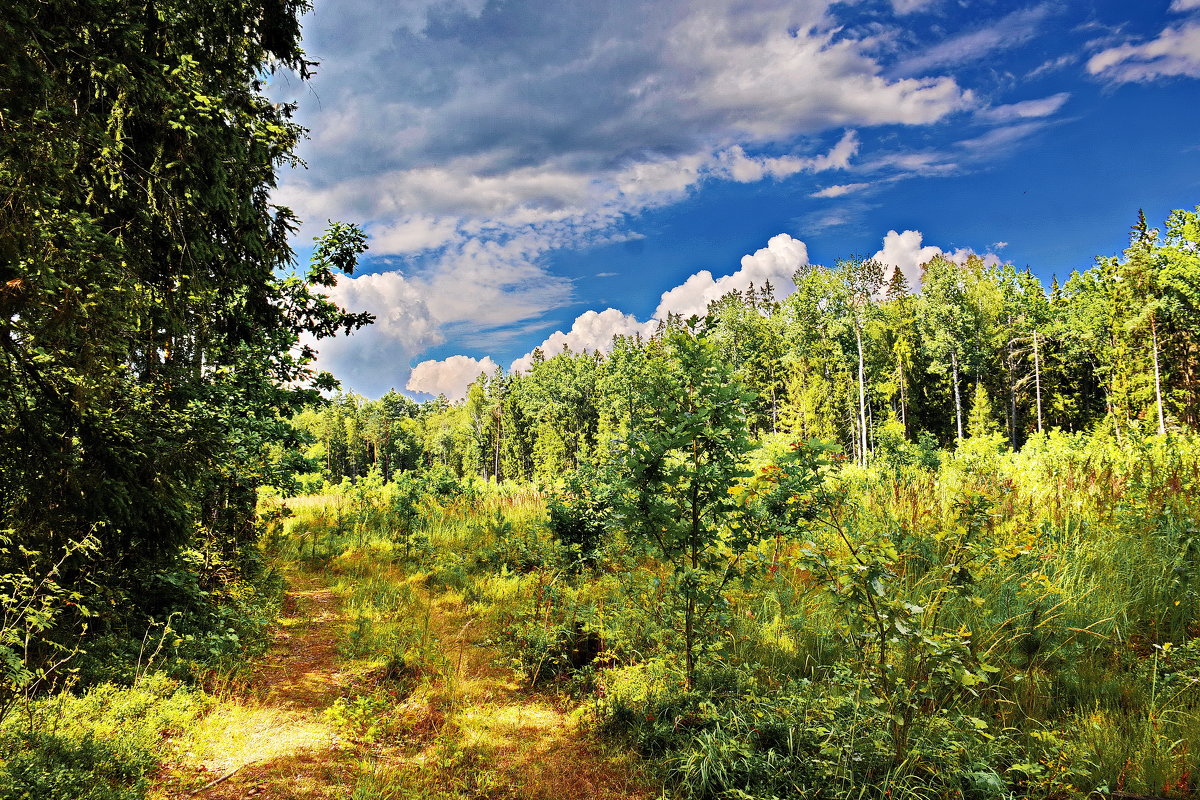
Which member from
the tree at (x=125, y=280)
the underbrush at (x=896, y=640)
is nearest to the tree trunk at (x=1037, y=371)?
the underbrush at (x=896, y=640)

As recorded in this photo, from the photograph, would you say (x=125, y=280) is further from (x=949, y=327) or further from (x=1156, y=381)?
(x=949, y=327)

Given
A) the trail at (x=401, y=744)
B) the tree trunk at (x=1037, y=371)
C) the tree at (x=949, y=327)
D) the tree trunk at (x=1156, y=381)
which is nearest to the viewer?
the trail at (x=401, y=744)

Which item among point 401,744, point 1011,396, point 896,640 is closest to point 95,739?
point 401,744

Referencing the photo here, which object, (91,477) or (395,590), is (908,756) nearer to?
(91,477)

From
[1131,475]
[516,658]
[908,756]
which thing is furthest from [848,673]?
[1131,475]

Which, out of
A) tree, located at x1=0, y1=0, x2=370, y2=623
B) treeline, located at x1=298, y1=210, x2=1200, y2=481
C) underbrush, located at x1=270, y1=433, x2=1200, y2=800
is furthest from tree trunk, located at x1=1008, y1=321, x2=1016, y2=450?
tree, located at x1=0, y1=0, x2=370, y2=623

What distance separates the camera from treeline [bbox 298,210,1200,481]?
28.2 m

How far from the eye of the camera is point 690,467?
3.81 meters

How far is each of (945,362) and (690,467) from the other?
47496 millimetres

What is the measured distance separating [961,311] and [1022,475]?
40717 mm

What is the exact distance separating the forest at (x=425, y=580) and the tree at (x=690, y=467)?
0.09 ft

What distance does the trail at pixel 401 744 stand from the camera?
318 centimetres

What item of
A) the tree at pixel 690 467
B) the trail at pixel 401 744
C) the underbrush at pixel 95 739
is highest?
the tree at pixel 690 467

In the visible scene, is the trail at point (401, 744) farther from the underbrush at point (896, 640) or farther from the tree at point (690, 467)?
the tree at point (690, 467)
